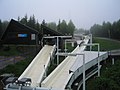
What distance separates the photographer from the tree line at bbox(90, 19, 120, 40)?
1040 centimetres

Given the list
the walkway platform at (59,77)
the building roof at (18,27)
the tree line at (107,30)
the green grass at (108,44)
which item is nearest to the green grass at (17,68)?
the walkway platform at (59,77)

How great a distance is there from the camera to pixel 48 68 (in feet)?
20.0

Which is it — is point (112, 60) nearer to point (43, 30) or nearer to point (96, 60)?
point (96, 60)

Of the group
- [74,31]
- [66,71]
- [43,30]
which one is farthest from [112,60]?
[74,31]

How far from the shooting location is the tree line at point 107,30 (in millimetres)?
10398

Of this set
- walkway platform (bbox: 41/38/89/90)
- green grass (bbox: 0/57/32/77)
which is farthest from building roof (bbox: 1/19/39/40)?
walkway platform (bbox: 41/38/89/90)

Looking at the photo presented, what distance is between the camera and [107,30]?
11.0 m

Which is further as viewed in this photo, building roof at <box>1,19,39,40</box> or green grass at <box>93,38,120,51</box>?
green grass at <box>93,38,120,51</box>

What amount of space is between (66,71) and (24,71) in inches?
42.1

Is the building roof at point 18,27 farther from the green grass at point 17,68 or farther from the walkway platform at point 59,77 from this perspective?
the walkway platform at point 59,77

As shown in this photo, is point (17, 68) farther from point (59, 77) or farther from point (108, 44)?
point (108, 44)

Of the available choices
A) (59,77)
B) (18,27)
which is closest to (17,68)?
(59,77)

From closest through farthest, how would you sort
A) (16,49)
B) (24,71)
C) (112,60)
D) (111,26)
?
(24,71)
(112,60)
(16,49)
(111,26)

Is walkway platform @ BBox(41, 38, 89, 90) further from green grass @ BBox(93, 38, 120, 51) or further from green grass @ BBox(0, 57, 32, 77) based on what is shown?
green grass @ BBox(93, 38, 120, 51)
